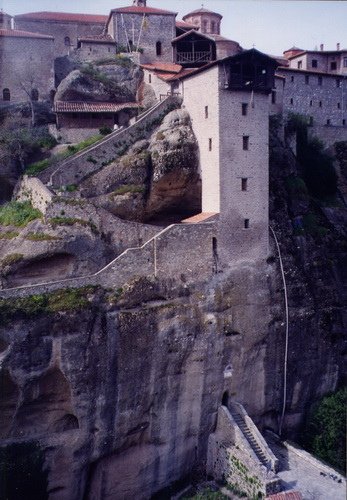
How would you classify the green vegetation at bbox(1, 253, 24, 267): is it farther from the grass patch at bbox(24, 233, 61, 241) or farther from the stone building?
the stone building

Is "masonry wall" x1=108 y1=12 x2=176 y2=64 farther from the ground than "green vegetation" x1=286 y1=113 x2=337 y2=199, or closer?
farther from the ground

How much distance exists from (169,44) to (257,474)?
28.2 meters

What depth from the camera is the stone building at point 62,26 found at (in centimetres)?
3869

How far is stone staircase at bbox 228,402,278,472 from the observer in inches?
988

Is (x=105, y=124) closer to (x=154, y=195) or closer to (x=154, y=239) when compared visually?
(x=154, y=195)

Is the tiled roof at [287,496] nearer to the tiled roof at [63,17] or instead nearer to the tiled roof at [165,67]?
the tiled roof at [165,67]

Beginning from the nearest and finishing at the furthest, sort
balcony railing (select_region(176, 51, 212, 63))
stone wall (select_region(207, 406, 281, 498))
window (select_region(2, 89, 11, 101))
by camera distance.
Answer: stone wall (select_region(207, 406, 281, 498)), window (select_region(2, 89, 11, 101)), balcony railing (select_region(176, 51, 212, 63))

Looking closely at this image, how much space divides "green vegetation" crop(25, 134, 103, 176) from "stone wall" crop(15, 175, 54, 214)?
94 centimetres

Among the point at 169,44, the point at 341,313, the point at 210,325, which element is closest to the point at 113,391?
the point at 210,325

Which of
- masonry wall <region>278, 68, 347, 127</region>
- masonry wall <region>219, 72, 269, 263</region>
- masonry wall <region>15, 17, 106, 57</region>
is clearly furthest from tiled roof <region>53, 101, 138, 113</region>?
masonry wall <region>278, 68, 347, 127</region>

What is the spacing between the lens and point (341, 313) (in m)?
31.9

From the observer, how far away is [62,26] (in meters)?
40.2

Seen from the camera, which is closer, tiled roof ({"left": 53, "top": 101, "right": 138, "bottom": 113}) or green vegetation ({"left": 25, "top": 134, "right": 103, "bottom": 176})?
green vegetation ({"left": 25, "top": 134, "right": 103, "bottom": 176})

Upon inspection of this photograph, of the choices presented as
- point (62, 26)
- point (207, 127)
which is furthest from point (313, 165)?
point (62, 26)
